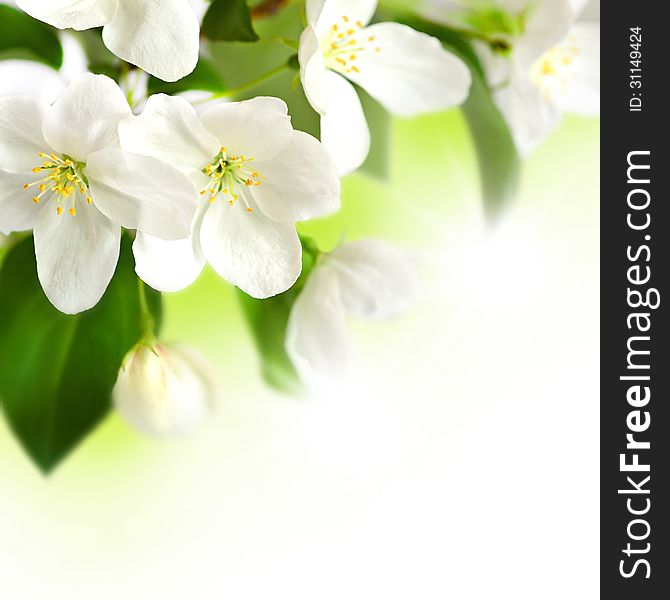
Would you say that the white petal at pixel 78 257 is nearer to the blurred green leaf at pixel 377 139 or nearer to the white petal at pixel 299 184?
the white petal at pixel 299 184

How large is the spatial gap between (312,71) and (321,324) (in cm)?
17

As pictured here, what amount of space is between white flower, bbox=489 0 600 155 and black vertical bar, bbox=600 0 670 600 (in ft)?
0.04

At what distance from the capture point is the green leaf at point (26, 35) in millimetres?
550

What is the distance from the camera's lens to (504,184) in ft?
2.26

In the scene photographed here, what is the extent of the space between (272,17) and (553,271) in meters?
0.32

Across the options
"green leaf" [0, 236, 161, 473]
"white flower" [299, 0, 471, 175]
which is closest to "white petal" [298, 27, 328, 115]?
"white flower" [299, 0, 471, 175]

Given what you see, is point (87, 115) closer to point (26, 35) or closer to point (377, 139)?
point (26, 35)

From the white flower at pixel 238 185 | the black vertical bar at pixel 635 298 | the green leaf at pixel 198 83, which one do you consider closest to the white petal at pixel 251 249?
the white flower at pixel 238 185

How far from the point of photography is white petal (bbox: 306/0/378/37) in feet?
1.48

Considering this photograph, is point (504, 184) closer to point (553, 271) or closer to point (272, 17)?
point (553, 271)

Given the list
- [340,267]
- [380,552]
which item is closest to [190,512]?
[380,552]

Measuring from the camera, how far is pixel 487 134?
2.16 feet

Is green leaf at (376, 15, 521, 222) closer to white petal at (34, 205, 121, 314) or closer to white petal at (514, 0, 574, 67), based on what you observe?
white petal at (514, 0, 574, 67)

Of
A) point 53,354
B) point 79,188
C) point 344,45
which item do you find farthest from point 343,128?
point 53,354
